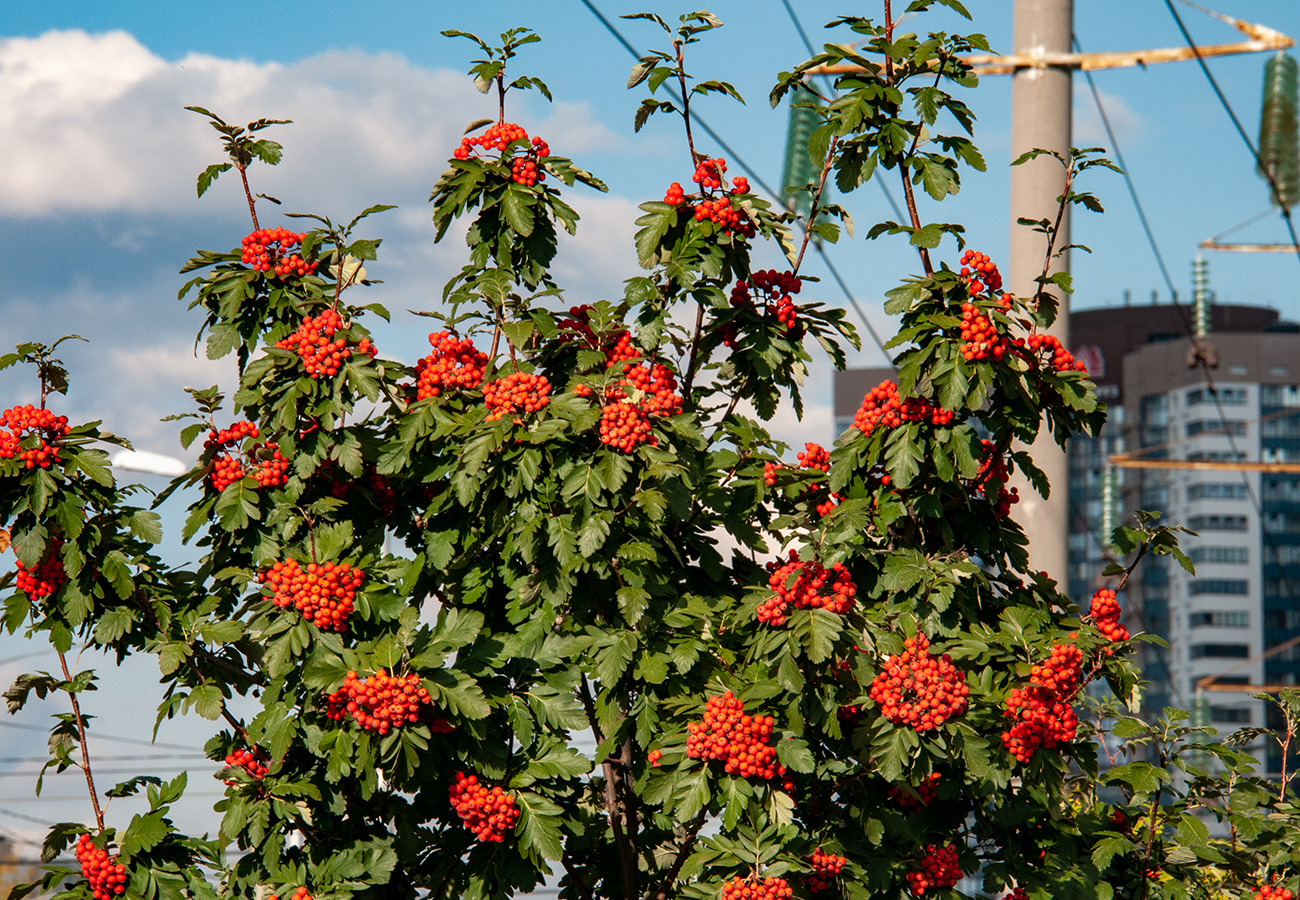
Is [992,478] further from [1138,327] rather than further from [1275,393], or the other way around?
[1138,327]

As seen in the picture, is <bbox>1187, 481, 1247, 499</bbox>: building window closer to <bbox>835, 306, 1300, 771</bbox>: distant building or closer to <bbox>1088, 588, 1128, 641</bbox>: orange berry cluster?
<bbox>835, 306, 1300, 771</bbox>: distant building

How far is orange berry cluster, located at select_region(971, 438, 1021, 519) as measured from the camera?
16.1 feet

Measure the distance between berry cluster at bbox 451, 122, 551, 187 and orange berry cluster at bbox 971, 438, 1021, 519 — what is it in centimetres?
214

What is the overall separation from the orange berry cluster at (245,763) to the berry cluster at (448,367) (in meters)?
1.50

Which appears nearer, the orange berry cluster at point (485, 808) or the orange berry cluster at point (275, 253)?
the orange berry cluster at point (485, 808)

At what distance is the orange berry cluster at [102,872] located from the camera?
4.70 metres

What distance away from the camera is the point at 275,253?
521cm

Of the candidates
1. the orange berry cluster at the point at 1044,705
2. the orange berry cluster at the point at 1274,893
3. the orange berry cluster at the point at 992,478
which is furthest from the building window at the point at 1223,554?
the orange berry cluster at the point at 1044,705

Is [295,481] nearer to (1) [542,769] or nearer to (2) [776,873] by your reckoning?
(1) [542,769]

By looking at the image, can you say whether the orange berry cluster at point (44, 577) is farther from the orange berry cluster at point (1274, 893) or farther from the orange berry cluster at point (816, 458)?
the orange berry cluster at point (1274, 893)

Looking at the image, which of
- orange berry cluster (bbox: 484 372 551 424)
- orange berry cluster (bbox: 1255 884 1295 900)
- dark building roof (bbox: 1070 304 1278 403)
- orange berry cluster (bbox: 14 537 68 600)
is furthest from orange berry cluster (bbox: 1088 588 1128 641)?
dark building roof (bbox: 1070 304 1278 403)

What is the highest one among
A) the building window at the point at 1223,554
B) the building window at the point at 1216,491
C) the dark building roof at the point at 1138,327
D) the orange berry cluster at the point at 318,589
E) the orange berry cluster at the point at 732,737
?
the dark building roof at the point at 1138,327

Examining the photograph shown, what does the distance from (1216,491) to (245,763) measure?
10841cm

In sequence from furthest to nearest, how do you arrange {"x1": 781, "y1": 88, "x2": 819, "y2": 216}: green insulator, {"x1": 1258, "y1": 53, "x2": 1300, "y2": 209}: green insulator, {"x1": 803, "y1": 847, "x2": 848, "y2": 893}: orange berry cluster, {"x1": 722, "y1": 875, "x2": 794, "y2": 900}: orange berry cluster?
{"x1": 1258, "y1": 53, "x2": 1300, "y2": 209}: green insulator
{"x1": 781, "y1": 88, "x2": 819, "y2": 216}: green insulator
{"x1": 803, "y1": 847, "x2": 848, "y2": 893}: orange berry cluster
{"x1": 722, "y1": 875, "x2": 794, "y2": 900}: orange berry cluster
